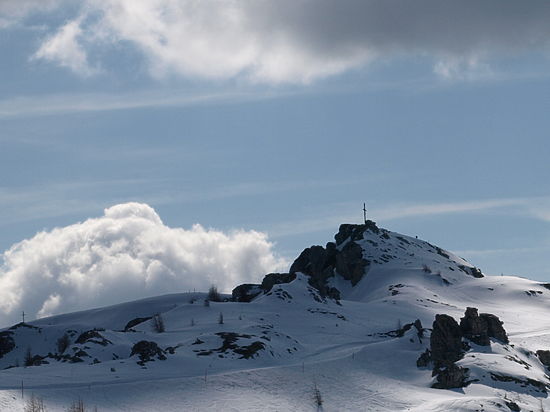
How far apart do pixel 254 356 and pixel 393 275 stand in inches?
3042

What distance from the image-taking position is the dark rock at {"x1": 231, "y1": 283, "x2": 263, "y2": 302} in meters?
152

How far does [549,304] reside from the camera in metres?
161

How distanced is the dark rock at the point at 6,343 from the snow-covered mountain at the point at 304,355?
0.24 meters

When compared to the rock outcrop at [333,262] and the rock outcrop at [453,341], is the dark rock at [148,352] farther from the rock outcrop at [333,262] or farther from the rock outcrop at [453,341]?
the rock outcrop at [333,262]

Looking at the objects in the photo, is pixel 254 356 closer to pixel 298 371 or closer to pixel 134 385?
pixel 298 371

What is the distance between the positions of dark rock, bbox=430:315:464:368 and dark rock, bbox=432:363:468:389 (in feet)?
18.9

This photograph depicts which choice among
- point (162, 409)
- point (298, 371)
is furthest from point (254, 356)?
point (162, 409)

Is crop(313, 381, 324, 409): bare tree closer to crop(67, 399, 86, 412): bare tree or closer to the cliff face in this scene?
crop(67, 399, 86, 412): bare tree

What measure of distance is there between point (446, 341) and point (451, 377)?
12007 mm

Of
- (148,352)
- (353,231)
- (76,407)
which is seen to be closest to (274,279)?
(353,231)

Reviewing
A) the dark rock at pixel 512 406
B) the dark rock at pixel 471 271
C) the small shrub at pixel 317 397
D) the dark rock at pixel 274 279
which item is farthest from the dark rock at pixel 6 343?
the dark rock at pixel 471 271

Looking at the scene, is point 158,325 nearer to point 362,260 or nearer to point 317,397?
point 317,397

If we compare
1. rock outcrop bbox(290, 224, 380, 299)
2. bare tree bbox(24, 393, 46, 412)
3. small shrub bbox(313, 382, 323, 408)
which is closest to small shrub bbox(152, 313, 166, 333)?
small shrub bbox(313, 382, 323, 408)

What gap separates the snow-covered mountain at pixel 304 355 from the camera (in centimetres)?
8025
